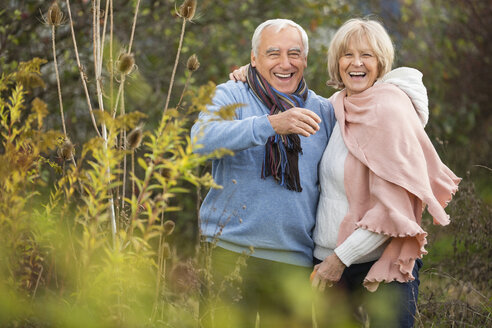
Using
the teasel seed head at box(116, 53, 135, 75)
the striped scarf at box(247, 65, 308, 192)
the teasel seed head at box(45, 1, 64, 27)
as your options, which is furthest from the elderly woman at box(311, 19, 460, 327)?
the teasel seed head at box(45, 1, 64, 27)

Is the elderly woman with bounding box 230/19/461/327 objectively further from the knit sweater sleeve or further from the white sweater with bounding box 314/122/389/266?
A: the knit sweater sleeve

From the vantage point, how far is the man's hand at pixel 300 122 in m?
2.43

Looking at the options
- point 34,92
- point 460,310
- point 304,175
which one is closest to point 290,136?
point 304,175

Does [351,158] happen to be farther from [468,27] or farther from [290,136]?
[468,27]

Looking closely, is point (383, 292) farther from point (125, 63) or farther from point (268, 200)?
point (125, 63)

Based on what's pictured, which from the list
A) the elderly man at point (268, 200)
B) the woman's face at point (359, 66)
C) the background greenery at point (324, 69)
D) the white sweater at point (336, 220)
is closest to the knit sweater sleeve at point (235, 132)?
the elderly man at point (268, 200)

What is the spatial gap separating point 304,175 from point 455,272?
1637 millimetres

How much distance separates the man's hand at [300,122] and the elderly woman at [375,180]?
319 mm

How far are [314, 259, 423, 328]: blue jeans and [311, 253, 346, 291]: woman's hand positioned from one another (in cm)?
9

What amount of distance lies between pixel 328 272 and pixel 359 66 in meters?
0.90

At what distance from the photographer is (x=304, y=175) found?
2877mm

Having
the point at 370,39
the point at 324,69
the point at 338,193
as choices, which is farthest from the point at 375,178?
the point at 324,69

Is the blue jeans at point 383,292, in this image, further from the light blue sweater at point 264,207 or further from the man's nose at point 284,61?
the man's nose at point 284,61

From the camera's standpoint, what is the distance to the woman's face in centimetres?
280
